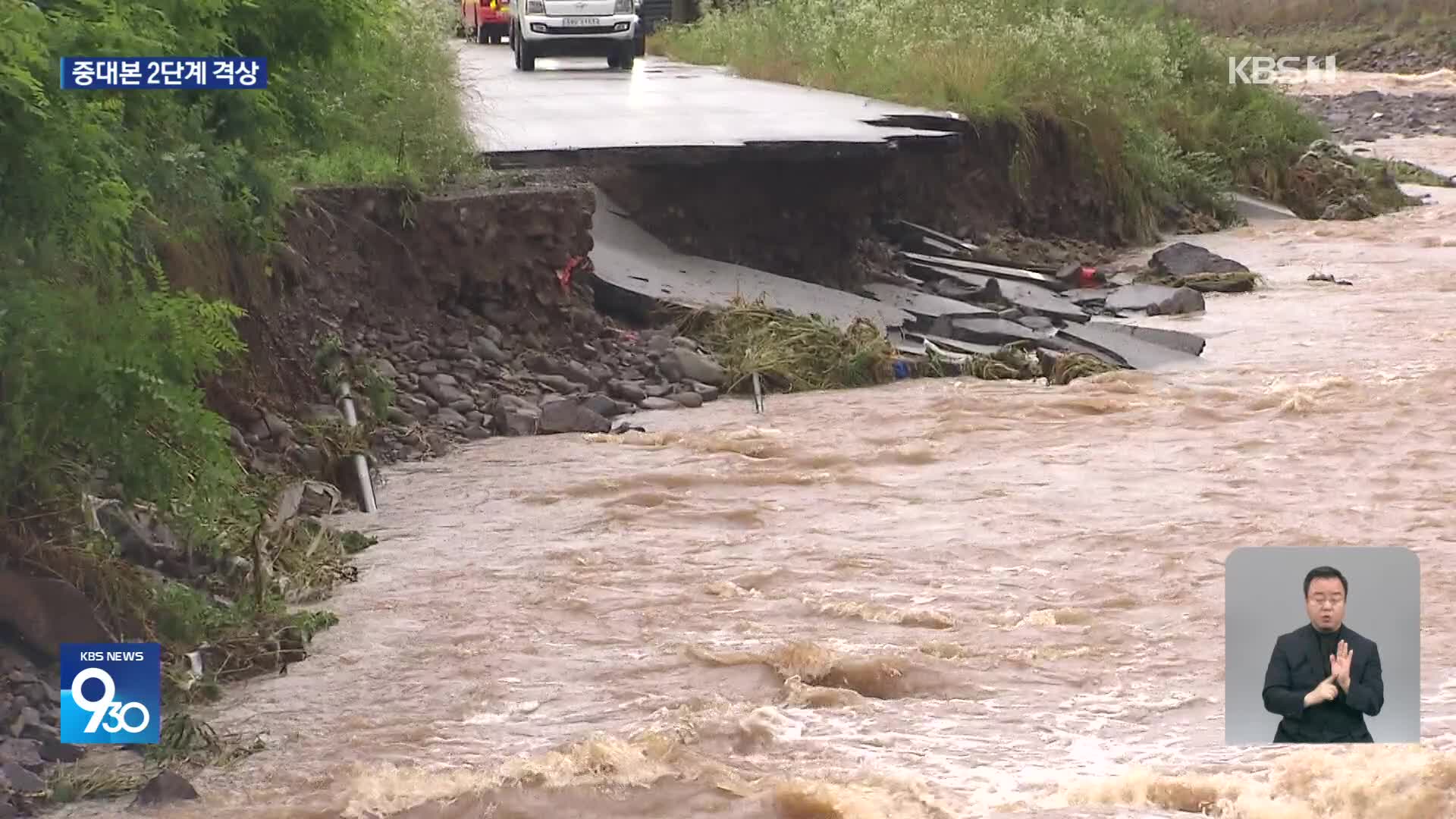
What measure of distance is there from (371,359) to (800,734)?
5486 millimetres

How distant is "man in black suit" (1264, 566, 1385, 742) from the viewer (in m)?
3.40

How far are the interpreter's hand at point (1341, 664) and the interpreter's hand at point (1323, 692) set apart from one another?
1 cm

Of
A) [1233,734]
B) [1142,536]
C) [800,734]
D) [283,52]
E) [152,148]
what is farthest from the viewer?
[1142,536]

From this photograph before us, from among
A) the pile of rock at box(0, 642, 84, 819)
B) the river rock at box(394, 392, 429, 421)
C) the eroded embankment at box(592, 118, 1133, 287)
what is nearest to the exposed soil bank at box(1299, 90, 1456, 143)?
the eroded embankment at box(592, 118, 1133, 287)

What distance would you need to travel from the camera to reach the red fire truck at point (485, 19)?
33.2 m

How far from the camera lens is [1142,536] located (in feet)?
28.5

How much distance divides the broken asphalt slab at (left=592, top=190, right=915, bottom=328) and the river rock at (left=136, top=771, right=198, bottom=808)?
24.3 feet

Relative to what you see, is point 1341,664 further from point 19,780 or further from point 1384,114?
point 1384,114

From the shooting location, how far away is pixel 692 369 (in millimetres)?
12211

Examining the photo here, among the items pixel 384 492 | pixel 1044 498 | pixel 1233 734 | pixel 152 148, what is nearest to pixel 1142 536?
pixel 1044 498

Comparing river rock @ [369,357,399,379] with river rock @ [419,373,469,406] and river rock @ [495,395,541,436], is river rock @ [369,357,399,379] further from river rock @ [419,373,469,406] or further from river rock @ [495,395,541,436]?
river rock @ [495,395,541,436]

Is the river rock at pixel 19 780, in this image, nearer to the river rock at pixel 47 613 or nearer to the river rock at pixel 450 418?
the river rock at pixel 47 613

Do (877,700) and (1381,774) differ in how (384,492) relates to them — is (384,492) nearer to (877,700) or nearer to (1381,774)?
(877,700)

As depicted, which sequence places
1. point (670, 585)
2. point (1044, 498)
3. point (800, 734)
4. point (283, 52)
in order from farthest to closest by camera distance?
point (1044, 498) < point (670, 585) < point (283, 52) < point (800, 734)
